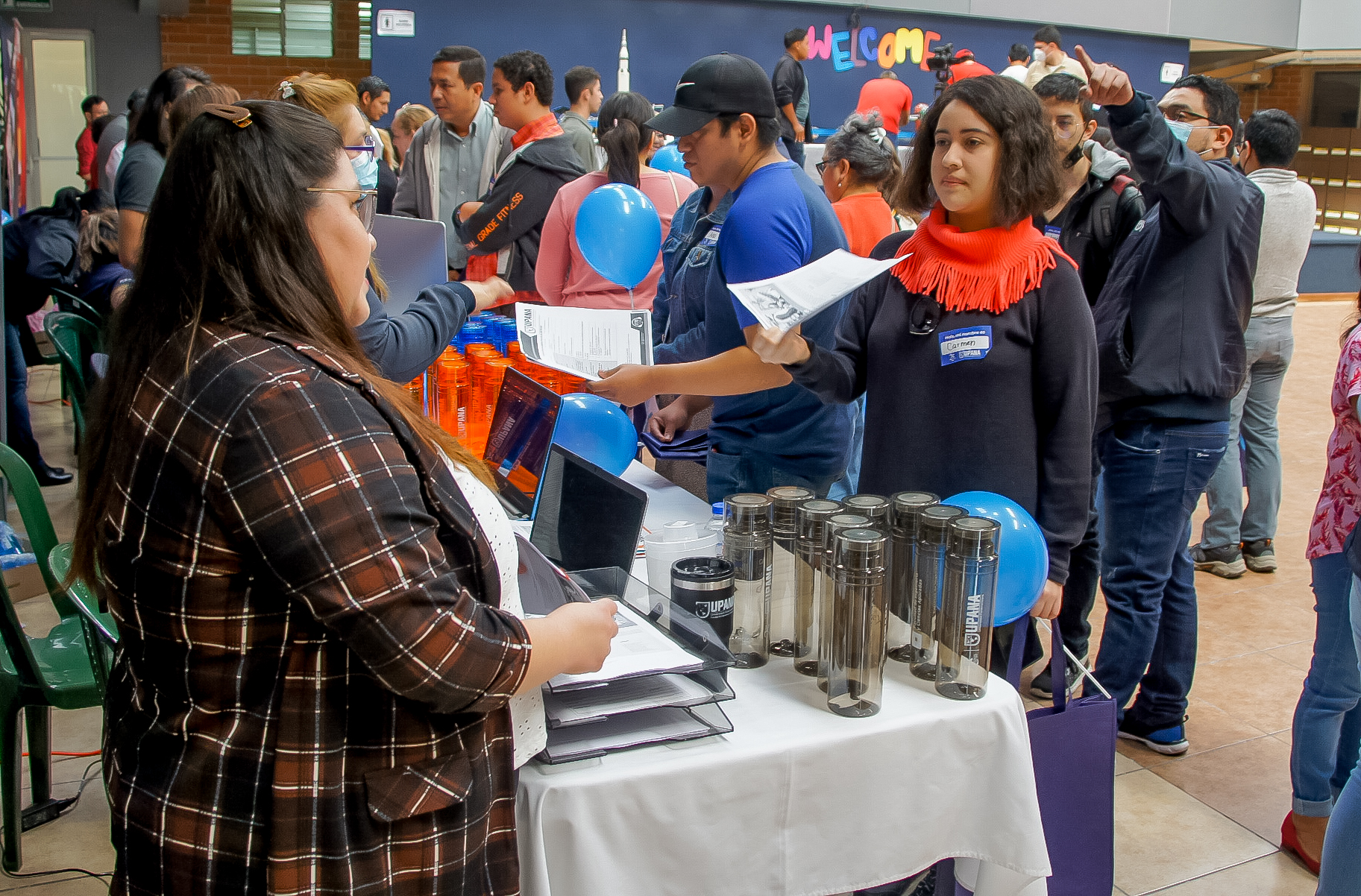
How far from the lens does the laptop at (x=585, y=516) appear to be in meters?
1.71

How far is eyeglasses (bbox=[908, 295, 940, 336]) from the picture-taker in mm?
1971

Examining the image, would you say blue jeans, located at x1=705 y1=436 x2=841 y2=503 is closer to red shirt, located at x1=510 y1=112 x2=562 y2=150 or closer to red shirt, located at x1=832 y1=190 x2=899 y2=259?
red shirt, located at x1=832 y1=190 x2=899 y2=259

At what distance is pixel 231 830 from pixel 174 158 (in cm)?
68

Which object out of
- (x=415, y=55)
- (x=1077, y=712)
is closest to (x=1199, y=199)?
(x=1077, y=712)

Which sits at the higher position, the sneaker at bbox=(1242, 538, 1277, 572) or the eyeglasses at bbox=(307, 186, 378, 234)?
the eyeglasses at bbox=(307, 186, 378, 234)

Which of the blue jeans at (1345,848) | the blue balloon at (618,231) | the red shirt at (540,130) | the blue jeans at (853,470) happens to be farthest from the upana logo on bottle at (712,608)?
the red shirt at (540,130)

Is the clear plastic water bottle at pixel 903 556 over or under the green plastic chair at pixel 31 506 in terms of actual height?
over

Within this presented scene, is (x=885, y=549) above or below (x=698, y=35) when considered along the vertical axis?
below

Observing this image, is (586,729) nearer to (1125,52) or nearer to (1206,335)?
(1206,335)

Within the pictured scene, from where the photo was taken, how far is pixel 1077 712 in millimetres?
1655

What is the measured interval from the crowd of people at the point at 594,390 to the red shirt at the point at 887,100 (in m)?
4.28

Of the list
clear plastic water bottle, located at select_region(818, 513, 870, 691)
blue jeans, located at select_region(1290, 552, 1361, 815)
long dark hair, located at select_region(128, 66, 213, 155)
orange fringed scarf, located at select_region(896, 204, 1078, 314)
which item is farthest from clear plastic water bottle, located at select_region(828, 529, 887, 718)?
long dark hair, located at select_region(128, 66, 213, 155)

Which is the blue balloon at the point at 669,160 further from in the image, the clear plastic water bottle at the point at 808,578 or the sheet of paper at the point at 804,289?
the clear plastic water bottle at the point at 808,578

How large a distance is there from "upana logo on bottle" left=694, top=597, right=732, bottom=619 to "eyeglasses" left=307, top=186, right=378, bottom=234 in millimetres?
662
